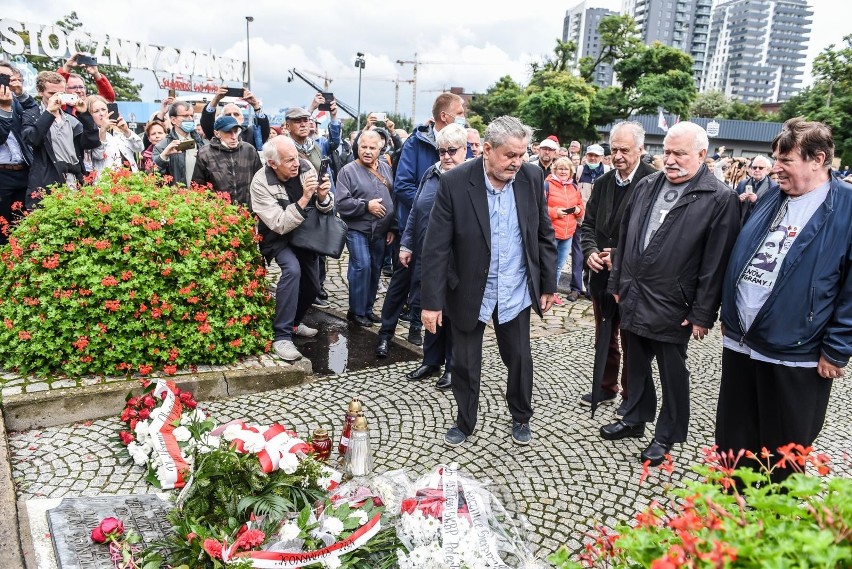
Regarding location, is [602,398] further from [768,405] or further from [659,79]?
[659,79]

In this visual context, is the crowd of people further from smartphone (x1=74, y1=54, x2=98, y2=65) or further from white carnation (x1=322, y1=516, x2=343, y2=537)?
white carnation (x1=322, y1=516, x2=343, y2=537)

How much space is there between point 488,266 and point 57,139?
4.79 m

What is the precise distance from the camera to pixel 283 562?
8.49 feet

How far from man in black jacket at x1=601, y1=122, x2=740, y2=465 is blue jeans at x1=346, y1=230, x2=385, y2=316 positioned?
2893 millimetres

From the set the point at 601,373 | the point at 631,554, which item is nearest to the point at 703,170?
the point at 601,373

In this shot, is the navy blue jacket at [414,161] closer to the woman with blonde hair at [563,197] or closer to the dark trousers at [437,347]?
the dark trousers at [437,347]

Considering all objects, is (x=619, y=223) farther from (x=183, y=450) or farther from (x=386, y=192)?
(x=183, y=450)

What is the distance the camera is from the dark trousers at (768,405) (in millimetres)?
3252

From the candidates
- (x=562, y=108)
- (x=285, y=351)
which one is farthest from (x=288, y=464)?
(x=562, y=108)

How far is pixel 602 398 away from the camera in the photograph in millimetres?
5012

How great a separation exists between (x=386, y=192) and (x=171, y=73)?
22889 millimetres

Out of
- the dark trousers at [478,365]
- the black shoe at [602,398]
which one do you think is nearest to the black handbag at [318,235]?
the dark trousers at [478,365]

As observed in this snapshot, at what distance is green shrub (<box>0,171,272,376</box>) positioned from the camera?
13.9 feet

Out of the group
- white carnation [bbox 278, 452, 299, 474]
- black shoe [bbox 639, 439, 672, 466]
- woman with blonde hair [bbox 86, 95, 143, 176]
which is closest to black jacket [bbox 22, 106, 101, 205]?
woman with blonde hair [bbox 86, 95, 143, 176]
